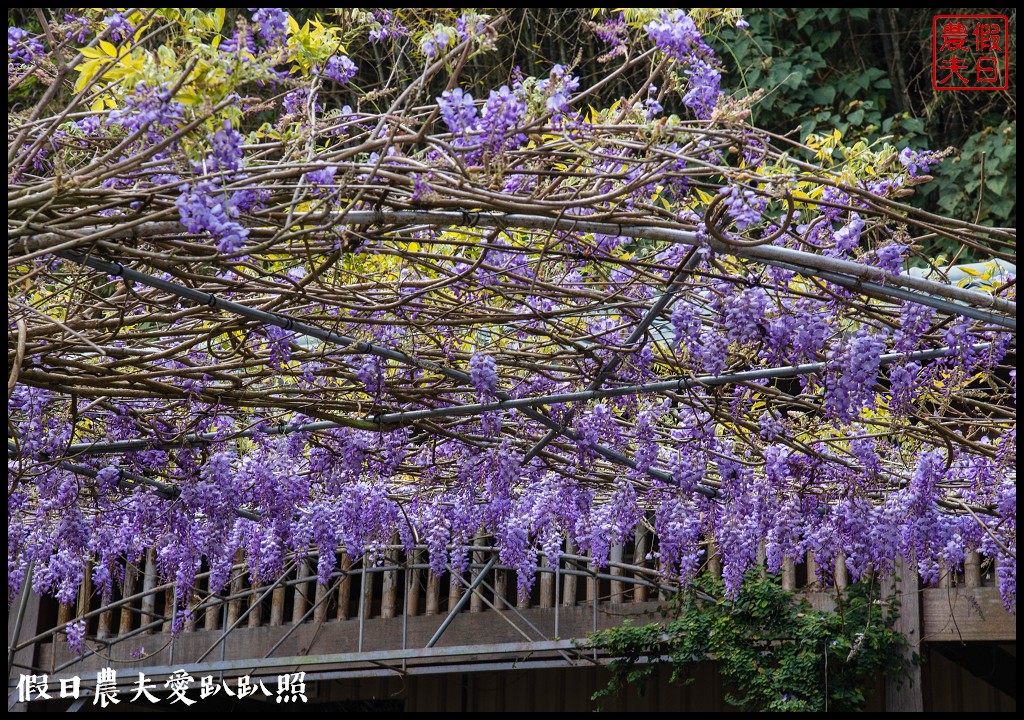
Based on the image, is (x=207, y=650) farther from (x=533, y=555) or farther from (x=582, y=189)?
(x=582, y=189)

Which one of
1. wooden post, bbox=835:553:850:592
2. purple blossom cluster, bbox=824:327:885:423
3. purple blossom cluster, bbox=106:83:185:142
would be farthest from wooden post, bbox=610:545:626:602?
purple blossom cluster, bbox=106:83:185:142

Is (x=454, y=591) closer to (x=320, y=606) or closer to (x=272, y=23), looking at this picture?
(x=320, y=606)

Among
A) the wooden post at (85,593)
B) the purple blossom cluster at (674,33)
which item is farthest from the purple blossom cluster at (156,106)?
the wooden post at (85,593)

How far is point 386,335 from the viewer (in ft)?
11.4

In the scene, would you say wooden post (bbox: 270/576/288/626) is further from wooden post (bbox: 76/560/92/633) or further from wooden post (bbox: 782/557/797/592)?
wooden post (bbox: 782/557/797/592)

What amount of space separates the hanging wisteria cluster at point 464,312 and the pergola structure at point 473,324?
0.5 inches

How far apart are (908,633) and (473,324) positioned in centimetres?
290

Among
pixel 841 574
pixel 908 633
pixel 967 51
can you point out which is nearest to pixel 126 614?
pixel 841 574

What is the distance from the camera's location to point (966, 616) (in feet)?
16.4

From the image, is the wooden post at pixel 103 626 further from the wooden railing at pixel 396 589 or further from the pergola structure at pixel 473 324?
the pergola structure at pixel 473 324

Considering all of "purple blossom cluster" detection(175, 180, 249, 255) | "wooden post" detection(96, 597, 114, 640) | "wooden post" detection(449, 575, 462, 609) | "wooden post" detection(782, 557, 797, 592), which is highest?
"purple blossom cluster" detection(175, 180, 249, 255)

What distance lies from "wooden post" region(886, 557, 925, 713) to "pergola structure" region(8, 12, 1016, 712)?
0.41 m

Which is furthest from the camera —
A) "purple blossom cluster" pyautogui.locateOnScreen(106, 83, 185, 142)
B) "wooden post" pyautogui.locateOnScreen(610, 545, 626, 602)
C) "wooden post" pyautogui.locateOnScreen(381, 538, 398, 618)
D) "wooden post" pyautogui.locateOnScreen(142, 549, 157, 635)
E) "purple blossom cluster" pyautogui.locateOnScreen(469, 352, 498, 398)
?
"wooden post" pyautogui.locateOnScreen(142, 549, 157, 635)

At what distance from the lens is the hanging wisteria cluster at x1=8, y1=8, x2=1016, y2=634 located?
8.25ft
